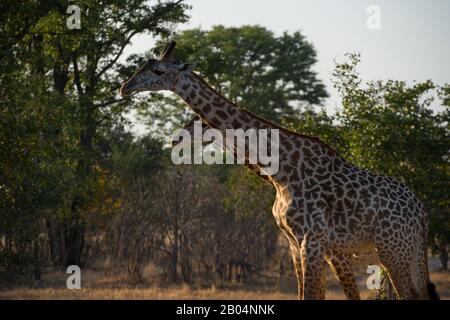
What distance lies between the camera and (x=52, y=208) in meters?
17.9

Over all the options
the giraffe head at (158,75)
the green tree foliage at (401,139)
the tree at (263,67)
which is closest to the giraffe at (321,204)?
the giraffe head at (158,75)

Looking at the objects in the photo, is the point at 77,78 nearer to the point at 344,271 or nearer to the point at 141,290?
the point at 141,290

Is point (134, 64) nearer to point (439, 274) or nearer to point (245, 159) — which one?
point (439, 274)

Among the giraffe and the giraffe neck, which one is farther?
the giraffe neck

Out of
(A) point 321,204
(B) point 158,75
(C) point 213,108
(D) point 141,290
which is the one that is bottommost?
Answer: (D) point 141,290

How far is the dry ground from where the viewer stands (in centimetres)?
1795

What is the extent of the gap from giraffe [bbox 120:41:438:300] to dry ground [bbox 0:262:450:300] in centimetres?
830

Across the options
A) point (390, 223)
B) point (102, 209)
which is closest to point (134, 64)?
point (102, 209)

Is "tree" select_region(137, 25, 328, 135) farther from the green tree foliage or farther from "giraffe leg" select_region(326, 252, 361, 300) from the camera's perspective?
"giraffe leg" select_region(326, 252, 361, 300)

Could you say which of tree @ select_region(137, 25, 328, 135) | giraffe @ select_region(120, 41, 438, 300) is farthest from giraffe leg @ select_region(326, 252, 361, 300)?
tree @ select_region(137, 25, 328, 135)

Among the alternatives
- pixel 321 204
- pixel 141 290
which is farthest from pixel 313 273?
pixel 141 290

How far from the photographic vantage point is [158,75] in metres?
8.56

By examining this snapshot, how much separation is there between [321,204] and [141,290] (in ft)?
37.6
